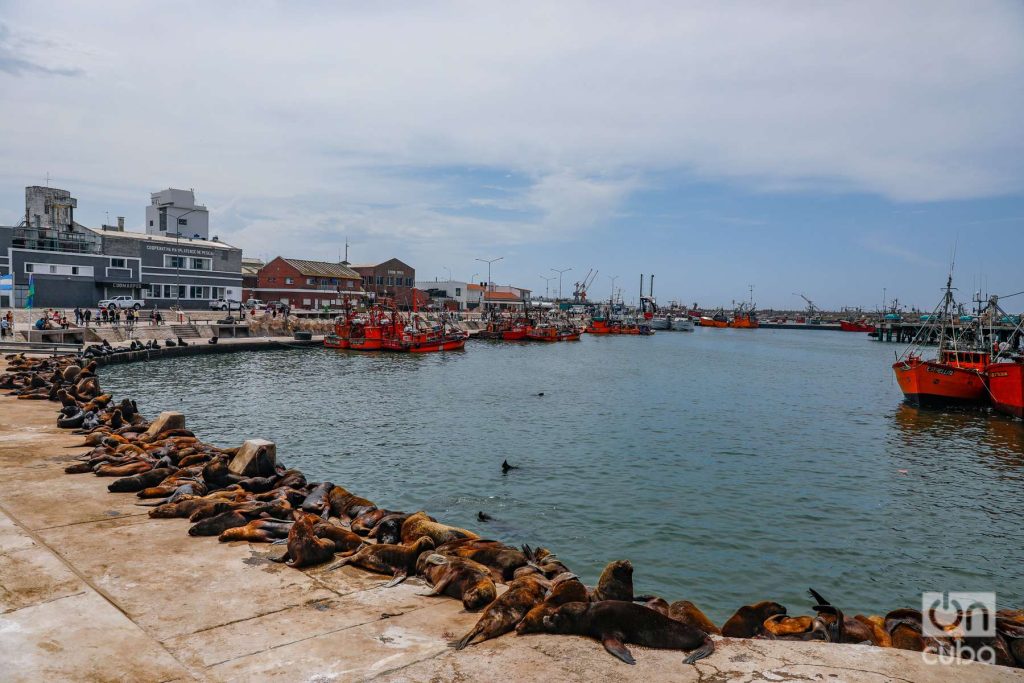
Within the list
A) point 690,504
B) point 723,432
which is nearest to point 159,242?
point 723,432

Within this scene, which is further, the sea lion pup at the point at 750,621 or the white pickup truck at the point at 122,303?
the white pickup truck at the point at 122,303

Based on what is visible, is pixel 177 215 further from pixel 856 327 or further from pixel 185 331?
pixel 856 327

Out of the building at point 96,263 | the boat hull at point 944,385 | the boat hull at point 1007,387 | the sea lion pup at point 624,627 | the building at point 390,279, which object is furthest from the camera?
the building at point 390,279

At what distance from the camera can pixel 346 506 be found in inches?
480

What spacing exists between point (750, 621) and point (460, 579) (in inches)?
139

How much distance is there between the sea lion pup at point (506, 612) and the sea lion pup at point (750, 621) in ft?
7.65

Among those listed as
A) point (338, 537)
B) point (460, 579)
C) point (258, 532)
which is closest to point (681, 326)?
point (338, 537)

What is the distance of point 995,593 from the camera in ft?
42.6

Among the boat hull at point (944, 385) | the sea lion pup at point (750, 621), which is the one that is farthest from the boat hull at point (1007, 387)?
the sea lion pup at point (750, 621)

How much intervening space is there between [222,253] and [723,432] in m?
69.1

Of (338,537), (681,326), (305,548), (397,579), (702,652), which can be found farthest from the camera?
(681,326)

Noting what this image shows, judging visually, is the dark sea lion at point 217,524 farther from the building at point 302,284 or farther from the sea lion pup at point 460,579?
the building at point 302,284

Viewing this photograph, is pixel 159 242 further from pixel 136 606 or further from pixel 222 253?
pixel 136 606

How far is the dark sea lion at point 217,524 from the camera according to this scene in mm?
10133
